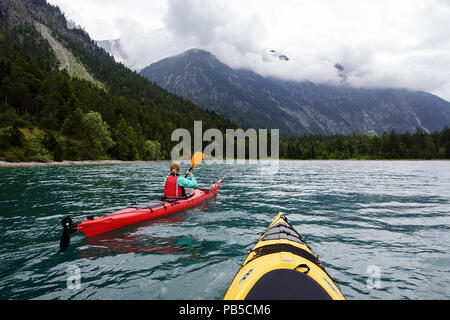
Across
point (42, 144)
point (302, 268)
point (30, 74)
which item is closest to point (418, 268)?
point (302, 268)

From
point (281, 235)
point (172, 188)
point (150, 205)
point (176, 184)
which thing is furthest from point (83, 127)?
point (281, 235)

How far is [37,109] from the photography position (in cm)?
5850

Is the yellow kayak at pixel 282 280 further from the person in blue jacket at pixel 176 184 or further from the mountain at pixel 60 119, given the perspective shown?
the mountain at pixel 60 119

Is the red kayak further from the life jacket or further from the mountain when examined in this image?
the mountain

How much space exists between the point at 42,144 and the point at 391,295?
5533 centimetres

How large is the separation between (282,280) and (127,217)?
22.0 ft

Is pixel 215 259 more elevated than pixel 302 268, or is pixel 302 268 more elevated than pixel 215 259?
pixel 302 268

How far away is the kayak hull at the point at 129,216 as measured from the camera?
7.45 m

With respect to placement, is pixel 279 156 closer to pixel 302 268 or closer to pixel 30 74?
pixel 30 74

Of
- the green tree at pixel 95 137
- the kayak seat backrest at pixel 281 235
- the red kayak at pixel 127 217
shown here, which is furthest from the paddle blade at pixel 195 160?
the green tree at pixel 95 137

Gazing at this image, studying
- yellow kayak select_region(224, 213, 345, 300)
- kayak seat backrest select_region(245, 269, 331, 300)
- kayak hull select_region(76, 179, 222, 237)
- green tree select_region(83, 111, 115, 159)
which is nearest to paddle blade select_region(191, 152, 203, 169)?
kayak hull select_region(76, 179, 222, 237)

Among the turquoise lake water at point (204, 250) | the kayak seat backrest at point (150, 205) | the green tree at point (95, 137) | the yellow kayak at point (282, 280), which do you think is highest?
the green tree at point (95, 137)

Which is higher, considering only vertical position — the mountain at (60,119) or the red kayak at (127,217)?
the mountain at (60,119)

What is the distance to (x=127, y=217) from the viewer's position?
336 inches
